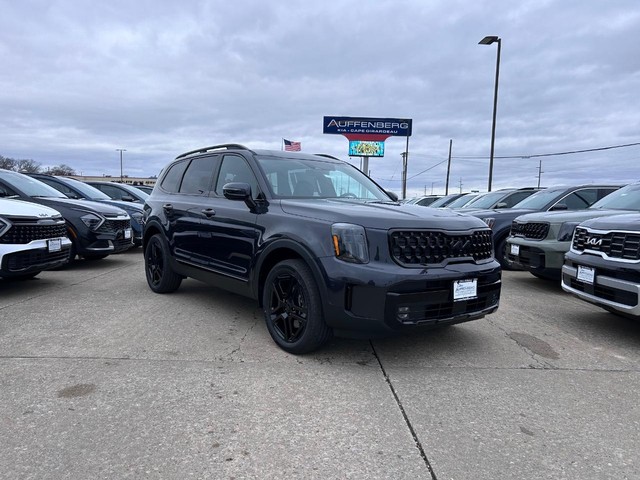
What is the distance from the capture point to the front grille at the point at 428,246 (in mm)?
3426

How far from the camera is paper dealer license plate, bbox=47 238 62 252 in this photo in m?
5.96

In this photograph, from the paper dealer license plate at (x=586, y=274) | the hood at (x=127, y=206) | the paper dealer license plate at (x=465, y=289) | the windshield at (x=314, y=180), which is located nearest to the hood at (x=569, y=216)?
the paper dealer license plate at (x=586, y=274)

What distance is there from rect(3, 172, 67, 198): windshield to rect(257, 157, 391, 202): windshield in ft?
17.3

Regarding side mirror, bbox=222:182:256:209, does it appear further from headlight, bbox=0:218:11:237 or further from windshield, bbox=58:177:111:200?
windshield, bbox=58:177:111:200

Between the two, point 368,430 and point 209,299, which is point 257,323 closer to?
point 209,299

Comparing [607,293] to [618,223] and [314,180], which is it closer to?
[618,223]

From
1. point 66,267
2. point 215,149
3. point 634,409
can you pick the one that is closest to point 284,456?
point 634,409

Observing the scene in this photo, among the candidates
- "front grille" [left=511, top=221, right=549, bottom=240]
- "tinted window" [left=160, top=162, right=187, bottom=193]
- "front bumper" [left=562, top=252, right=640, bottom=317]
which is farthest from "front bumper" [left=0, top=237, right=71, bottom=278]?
"front grille" [left=511, top=221, right=549, bottom=240]

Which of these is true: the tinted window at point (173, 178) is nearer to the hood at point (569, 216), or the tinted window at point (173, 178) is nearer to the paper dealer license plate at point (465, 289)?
the paper dealer license plate at point (465, 289)

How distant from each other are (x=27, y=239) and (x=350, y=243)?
4.36 m

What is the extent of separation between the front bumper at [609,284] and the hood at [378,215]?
4.36 feet

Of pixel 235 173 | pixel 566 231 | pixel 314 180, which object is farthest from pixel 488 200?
pixel 235 173

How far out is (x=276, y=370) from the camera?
3.50 metres

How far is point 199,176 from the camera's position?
216 inches
